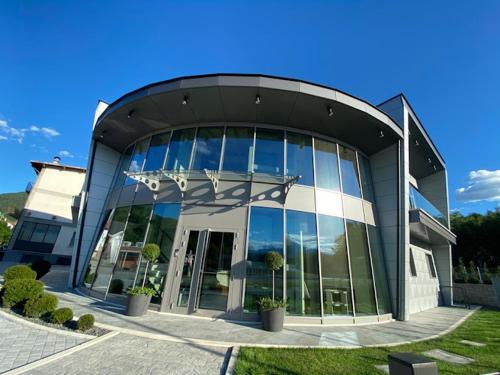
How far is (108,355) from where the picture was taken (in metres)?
4.95

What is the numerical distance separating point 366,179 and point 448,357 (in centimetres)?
758

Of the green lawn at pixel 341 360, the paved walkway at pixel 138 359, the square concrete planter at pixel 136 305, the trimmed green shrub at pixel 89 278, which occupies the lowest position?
the paved walkway at pixel 138 359

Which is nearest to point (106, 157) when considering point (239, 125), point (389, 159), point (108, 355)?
point (239, 125)

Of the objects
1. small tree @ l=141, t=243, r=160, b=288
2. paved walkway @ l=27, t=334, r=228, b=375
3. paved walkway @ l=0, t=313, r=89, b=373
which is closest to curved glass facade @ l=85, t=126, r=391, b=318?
small tree @ l=141, t=243, r=160, b=288

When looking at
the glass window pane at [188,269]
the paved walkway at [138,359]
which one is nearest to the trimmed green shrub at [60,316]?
the paved walkway at [138,359]

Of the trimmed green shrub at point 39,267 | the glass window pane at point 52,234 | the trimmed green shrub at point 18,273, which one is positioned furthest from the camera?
the glass window pane at point 52,234

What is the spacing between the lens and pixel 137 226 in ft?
34.0

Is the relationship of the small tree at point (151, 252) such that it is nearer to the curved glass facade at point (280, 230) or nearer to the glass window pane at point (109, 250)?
the curved glass facade at point (280, 230)

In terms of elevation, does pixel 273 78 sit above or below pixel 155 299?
Answer: above

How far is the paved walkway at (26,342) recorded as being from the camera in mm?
4483

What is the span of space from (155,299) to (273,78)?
848cm

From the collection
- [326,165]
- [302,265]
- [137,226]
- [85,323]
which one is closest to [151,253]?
[137,226]

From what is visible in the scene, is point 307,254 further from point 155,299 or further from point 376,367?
point 155,299

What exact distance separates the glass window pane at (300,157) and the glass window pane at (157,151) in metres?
5.30
